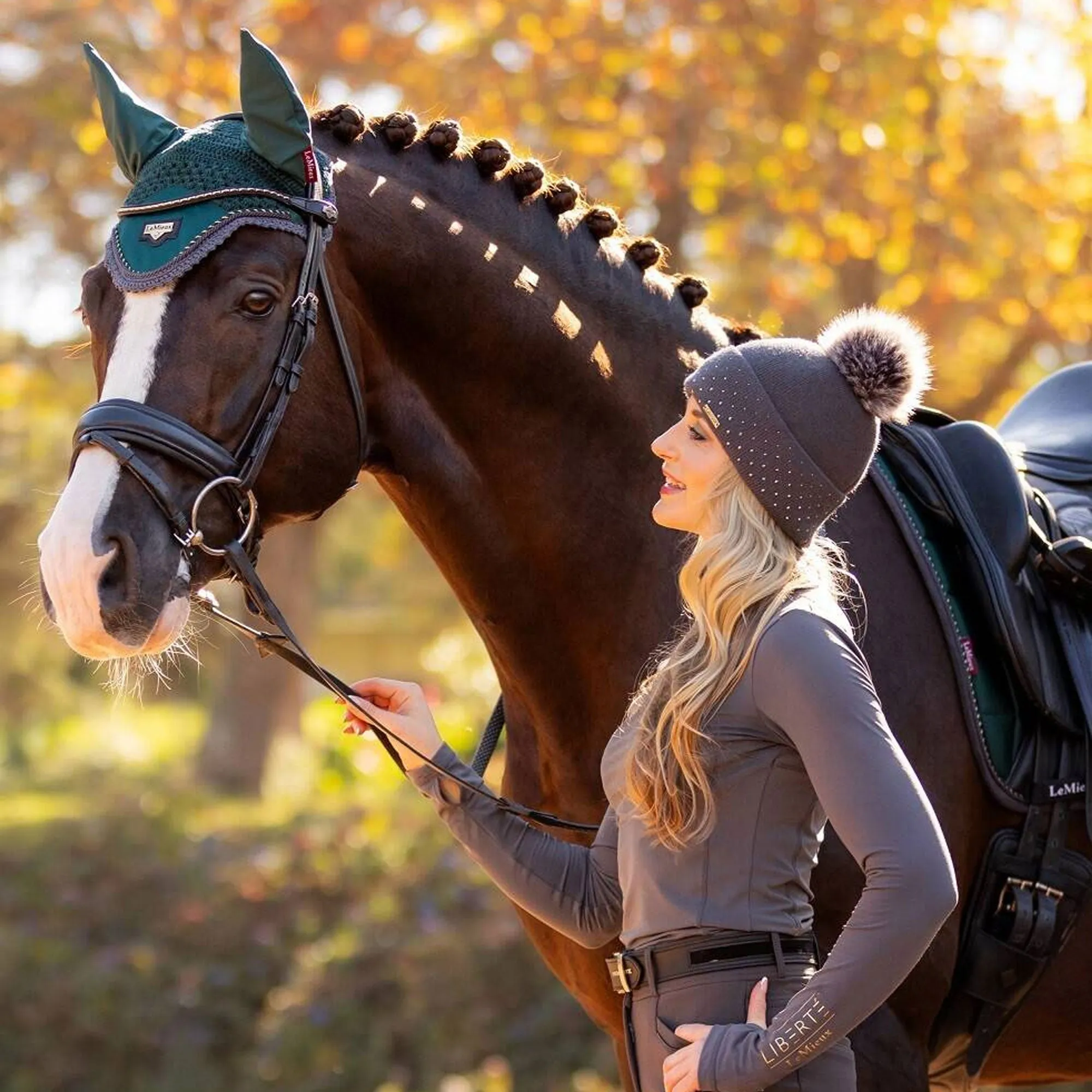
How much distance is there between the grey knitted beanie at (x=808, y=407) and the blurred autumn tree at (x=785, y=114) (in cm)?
480

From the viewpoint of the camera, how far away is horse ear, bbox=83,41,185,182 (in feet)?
8.14

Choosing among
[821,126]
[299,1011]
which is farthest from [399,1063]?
[821,126]

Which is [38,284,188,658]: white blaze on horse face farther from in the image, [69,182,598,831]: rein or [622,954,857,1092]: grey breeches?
[622,954,857,1092]: grey breeches

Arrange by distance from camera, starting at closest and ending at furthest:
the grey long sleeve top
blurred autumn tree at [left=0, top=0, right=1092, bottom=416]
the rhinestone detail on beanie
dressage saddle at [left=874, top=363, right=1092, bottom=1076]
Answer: the grey long sleeve top < the rhinestone detail on beanie < dressage saddle at [left=874, top=363, right=1092, bottom=1076] < blurred autumn tree at [left=0, top=0, right=1092, bottom=416]

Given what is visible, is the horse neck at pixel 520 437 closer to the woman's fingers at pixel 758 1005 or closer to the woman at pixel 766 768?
the woman at pixel 766 768

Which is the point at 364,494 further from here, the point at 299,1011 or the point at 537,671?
the point at 537,671

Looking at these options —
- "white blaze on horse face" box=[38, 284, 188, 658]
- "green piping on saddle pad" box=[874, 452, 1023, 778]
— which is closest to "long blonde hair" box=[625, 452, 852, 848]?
"green piping on saddle pad" box=[874, 452, 1023, 778]

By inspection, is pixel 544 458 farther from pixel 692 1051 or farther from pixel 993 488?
pixel 692 1051

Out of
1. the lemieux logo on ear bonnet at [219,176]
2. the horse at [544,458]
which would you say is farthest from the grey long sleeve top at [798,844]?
the lemieux logo on ear bonnet at [219,176]

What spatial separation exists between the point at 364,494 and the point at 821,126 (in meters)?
5.97

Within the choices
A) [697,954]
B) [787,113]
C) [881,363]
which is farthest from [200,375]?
[787,113]

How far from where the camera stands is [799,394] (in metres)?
1.94

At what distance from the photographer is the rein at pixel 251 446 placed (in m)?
2.18

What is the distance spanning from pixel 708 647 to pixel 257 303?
37.6 inches
